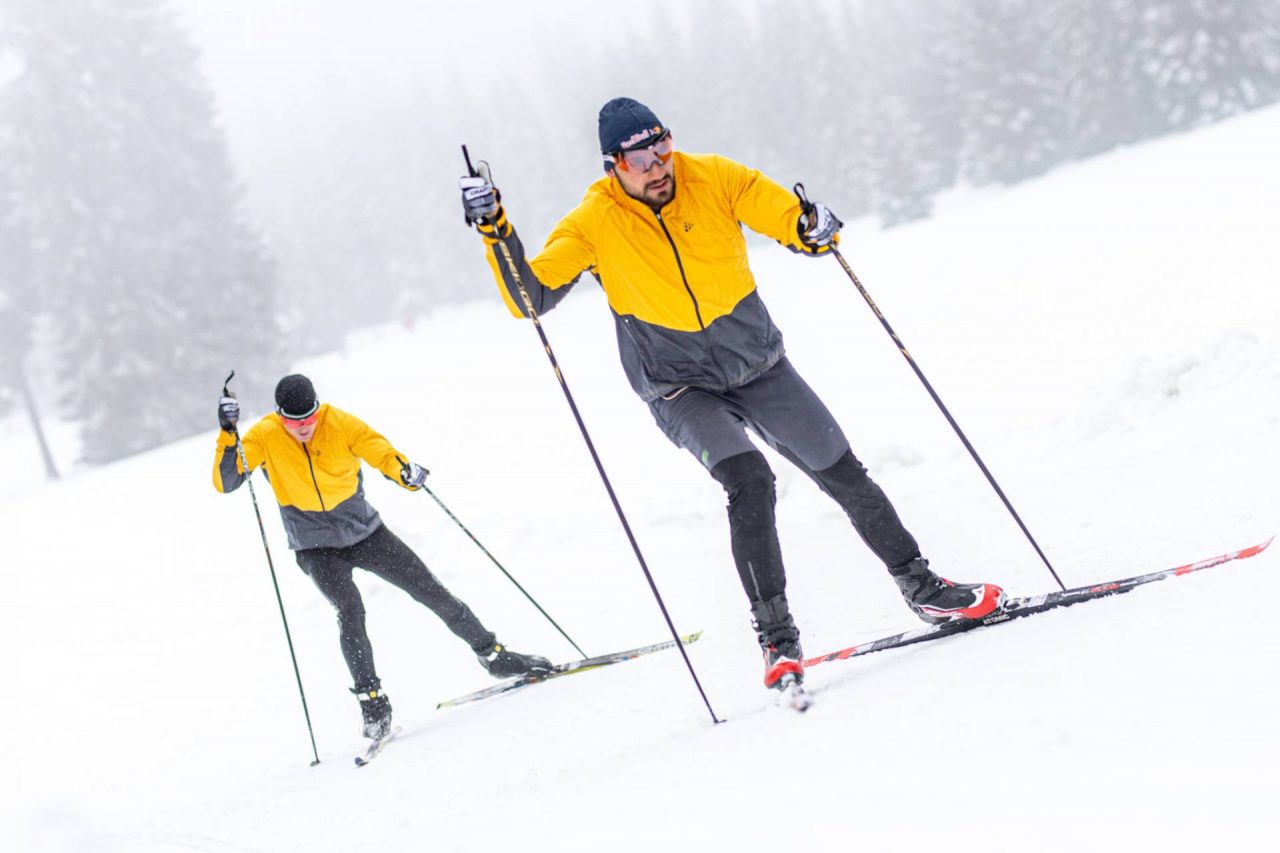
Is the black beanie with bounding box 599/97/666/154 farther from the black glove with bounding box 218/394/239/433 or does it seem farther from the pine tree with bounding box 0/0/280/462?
the pine tree with bounding box 0/0/280/462

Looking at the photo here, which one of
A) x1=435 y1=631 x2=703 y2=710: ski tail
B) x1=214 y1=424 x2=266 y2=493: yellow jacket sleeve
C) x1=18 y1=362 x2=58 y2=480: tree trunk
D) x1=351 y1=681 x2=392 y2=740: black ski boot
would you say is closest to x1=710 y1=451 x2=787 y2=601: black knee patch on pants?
x1=435 y1=631 x2=703 y2=710: ski tail

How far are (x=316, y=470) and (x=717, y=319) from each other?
120 inches

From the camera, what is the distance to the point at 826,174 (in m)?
51.0

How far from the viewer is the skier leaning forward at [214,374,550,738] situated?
19.1ft

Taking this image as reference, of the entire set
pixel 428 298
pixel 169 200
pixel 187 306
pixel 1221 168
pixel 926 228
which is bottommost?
pixel 1221 168

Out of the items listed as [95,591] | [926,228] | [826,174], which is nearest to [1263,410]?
[95,591]

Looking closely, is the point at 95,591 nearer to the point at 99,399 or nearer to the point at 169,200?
the point at 99,399

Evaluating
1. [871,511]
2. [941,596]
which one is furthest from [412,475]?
[941,596]

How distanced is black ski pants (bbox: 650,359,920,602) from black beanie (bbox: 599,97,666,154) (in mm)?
1026

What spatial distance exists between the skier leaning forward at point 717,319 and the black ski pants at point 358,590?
2.75m

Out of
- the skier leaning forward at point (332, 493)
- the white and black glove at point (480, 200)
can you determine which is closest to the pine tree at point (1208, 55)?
the skier leaning forward at point (332, 493)

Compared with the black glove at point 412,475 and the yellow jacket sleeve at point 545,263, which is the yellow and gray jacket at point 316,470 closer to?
the black glove at point 412,475

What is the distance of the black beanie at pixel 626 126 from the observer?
3.75 meters

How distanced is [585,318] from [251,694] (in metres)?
21.6
